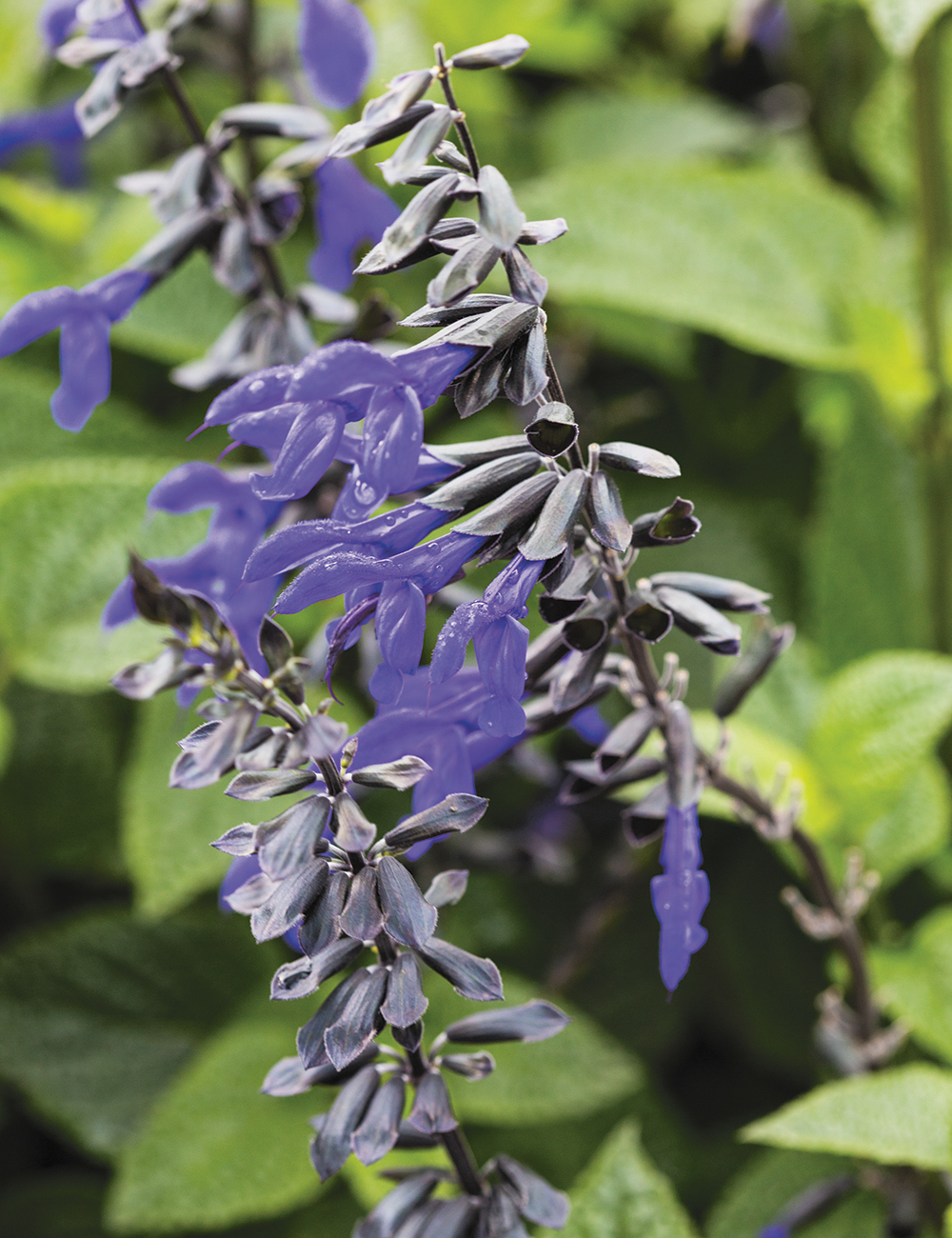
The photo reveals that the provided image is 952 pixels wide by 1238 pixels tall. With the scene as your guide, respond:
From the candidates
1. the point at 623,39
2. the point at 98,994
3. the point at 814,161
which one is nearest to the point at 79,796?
the point at 98,994

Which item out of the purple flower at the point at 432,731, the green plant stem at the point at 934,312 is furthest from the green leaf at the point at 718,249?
the purple flower at the point at 432,731

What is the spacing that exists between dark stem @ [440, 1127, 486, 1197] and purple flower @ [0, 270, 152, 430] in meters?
0.36

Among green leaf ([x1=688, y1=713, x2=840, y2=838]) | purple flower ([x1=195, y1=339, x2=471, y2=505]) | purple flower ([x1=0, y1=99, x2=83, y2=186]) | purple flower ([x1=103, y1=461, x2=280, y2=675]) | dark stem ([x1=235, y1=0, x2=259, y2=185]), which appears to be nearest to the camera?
purple flower ([x1=195, y1=339, x2=471, y2=505])

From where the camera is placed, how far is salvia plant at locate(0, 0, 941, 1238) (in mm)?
431

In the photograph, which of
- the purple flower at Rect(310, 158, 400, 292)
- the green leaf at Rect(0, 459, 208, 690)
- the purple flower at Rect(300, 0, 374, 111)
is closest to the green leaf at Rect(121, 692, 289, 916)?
the green leaf at Rect(0, 459, 208, 690)

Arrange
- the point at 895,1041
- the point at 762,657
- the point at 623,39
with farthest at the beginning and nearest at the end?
the point at 623,39, the point at 895,1041, the point at 762,657

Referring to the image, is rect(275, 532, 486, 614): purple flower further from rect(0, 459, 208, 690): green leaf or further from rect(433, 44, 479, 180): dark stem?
rect(0, 459, 208, 690): green leaf

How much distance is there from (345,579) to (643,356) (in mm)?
907

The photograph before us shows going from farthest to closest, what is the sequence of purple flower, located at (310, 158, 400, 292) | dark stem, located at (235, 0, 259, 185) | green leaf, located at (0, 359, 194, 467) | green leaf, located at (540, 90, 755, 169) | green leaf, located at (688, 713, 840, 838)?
green leaf, located at (540, 90, 755, 169) < green leaf, located at (0, 359, 194, 467) < dark stem, located at (235, 0, 259, 185) < green leaf, located at (688, 713, 840, 838) < purple flower, located at (310, 158, 400, 292)

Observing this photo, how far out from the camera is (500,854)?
3.33 feet

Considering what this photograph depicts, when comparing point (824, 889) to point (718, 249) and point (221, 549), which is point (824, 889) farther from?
point (718, 249)

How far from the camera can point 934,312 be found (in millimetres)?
1060

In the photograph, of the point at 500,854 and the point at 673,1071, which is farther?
the point at 673,1071

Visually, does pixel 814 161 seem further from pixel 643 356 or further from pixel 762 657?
pixel 762 657
